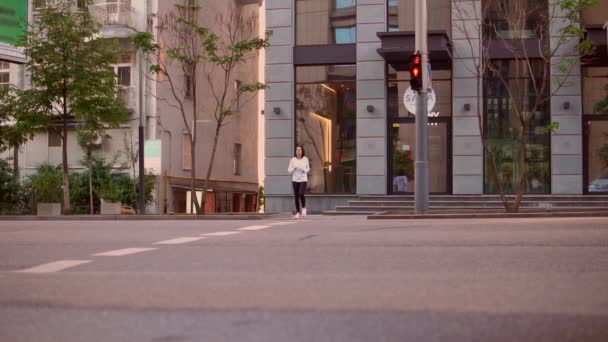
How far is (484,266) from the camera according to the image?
7.68m

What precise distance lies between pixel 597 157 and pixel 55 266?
2171cm

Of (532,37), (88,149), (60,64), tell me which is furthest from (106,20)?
(532,37)

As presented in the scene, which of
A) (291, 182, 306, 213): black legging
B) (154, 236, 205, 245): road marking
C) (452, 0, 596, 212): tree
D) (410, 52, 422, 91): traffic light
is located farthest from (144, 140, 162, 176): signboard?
(154, 236, 205, 245): road marking

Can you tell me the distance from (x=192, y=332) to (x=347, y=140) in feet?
77.6

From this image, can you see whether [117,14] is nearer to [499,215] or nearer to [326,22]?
[326,22]

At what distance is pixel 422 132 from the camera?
20.1 metres

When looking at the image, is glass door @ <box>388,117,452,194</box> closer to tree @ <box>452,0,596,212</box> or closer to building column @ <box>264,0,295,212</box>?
tree @ <box>452,0,596,212</box>

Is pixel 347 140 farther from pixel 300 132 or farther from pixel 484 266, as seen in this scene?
pixel 484 266

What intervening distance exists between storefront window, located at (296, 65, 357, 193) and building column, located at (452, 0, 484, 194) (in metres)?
3.10

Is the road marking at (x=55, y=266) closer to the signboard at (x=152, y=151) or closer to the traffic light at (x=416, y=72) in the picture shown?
the traffic light at (x=416, y=72)

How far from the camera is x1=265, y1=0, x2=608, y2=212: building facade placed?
26.9 metres

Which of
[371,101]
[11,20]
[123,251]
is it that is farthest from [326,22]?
[123,251]

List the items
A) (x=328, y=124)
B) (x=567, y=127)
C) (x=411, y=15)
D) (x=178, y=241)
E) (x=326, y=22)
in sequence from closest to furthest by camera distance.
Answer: (x=178, y=241), (x=567, y=127), (x=411, y=15), (x=328, y=124), (x=326, y=22)

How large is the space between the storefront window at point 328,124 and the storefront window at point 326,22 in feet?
2.89
